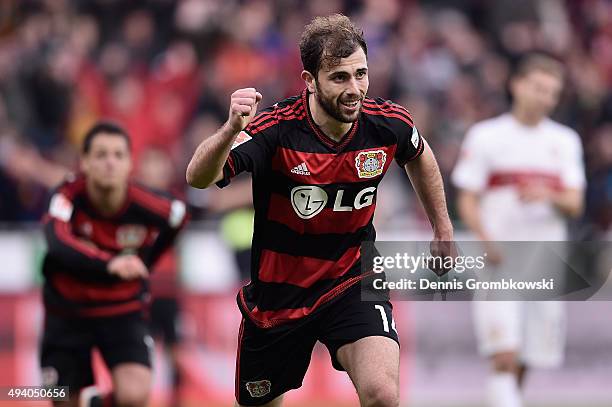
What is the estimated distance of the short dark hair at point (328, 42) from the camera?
6.50 metres

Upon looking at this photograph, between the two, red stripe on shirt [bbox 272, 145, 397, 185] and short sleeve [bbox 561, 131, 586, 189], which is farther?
short sleeve [bbox 561, 131, 586, 189]

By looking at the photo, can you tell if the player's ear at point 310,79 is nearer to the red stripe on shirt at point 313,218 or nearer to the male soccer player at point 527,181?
the red stripe on shirt at point 313,218

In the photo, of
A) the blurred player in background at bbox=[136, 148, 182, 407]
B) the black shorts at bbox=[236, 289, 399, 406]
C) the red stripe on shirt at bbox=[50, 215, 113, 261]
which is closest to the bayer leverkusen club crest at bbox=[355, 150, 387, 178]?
the black shorts at bbox=[236, 289, 399, 406]

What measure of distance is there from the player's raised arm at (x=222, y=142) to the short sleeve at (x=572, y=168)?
4644 millimetres

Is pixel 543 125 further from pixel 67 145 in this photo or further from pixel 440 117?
pixel 67 145

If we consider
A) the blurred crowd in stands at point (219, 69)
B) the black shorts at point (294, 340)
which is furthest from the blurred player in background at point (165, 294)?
the black shorts at point (294, 340)

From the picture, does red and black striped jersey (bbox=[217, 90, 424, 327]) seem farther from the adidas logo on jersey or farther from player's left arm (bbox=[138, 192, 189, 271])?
player's left arm (bbox=[138, 192, 189, 271])

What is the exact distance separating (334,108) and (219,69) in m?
8.18

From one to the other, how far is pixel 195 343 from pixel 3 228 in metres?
2.16

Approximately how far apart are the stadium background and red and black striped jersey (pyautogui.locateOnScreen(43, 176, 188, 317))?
306cm

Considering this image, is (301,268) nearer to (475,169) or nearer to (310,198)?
(310,198)

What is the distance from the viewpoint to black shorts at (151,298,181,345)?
11.3 m

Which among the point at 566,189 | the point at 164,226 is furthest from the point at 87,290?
the point at 566,189

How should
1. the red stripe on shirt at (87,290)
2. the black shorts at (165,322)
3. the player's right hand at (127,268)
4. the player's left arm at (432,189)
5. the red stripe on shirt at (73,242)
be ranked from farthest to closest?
the black shorts at (165,322) < the red stripe on shirt at (87,290) < the red stripe on shirt at (73,242) < the player's right hand at (127,268) < the player's left arm at (432,189)
